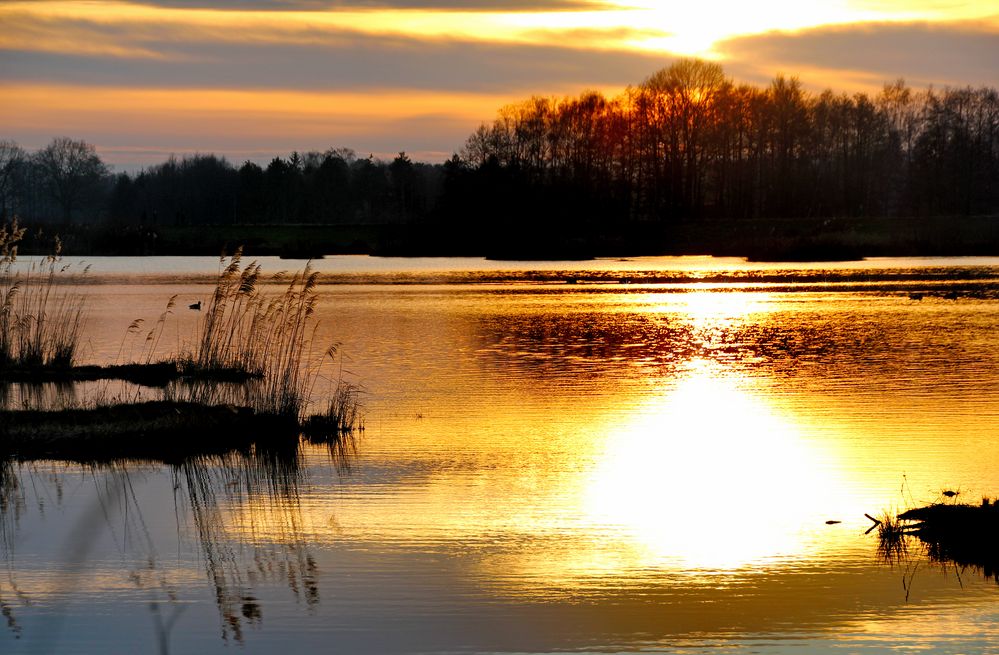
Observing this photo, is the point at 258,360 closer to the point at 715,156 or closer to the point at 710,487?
the point at 710,487

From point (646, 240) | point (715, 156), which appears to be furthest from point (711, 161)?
point (646, 240)

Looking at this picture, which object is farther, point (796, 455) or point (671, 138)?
point (671, 138)

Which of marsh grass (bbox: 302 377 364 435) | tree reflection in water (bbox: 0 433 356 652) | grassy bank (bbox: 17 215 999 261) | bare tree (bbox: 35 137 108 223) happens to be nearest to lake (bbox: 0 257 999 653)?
tree reflection in water (bbox: 0 433 356 652)

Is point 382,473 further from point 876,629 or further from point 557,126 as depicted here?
point 557,126

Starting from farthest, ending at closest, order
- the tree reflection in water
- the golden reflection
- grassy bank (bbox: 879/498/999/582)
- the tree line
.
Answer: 1. the tree line
2. the golden reflection
3. grassy bank (bbox: 879/498/999/582)
4. the tree reflection in water

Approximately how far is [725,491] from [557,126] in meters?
106

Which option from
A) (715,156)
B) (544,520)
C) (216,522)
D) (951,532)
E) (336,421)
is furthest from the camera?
(715,156)

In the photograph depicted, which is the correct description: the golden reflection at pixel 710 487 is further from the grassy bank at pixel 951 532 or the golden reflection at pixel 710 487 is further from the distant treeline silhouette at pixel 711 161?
the distant treeline silhouette at pixel 711 161

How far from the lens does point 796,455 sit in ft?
52.1

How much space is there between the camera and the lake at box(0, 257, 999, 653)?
29.9 feet

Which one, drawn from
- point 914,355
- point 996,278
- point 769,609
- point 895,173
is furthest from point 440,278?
point 895,173

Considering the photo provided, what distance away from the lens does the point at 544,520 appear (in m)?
12.4

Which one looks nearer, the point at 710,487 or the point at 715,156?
the point at 710,487

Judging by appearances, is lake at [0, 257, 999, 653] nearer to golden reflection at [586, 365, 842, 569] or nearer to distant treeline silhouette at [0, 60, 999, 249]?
golden reflection at [586, 365, 842, 569]
